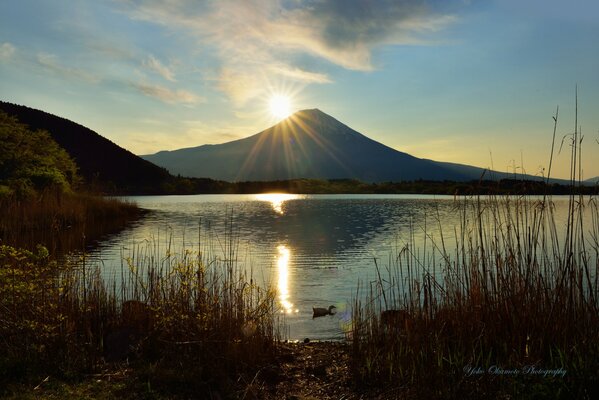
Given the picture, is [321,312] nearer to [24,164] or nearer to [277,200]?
[24,164]

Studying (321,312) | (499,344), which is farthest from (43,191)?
(499,344)

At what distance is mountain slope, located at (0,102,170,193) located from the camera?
108812mm

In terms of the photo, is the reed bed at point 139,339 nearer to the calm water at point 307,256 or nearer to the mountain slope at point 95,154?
the calm water at point 307,256

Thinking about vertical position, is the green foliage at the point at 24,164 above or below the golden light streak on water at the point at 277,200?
above

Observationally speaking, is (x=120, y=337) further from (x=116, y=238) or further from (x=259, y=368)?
(x=116, y=238)

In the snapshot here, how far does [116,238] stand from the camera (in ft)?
89.2

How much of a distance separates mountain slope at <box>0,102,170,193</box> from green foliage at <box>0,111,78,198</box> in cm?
7341

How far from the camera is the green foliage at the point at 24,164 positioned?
29.6 meters

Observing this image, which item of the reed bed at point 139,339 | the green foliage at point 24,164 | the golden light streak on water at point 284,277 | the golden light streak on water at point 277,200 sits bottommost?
the golden light streak on water at point 277,200

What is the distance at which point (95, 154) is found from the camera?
116 m

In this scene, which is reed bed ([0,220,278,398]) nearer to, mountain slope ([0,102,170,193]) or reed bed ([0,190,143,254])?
reed bed ([0,190,143,254])

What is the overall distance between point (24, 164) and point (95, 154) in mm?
90345

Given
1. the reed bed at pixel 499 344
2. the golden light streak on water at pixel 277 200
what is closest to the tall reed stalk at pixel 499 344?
the reed bed at pixel 499 344

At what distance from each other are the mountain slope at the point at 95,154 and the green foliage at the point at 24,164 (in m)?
73.4
